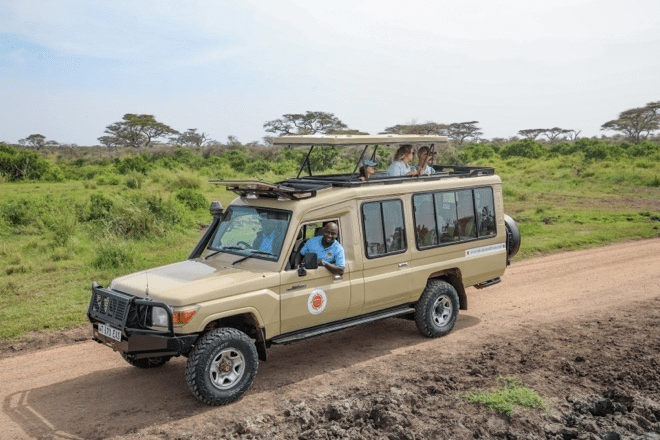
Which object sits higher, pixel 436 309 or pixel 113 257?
pixel 113 257

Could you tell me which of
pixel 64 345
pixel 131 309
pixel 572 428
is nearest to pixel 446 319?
pixel 572 428

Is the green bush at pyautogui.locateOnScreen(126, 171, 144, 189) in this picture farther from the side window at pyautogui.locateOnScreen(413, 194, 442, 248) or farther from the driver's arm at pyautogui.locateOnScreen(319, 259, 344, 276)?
the driver's arm at pyautogui.locateOnScreen(319, 259, 344, 276)


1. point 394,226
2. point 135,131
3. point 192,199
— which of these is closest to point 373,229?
point 394,226

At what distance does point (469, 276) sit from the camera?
9.16 m

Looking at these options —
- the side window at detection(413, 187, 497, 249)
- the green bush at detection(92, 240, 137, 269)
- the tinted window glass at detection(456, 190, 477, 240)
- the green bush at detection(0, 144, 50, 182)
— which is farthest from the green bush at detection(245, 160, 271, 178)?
the tinted window glass at detection(456, 190, 477, 240)

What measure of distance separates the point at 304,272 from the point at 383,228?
4.59 feet

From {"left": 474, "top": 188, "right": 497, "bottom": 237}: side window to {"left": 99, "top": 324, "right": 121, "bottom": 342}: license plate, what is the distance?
16.6ft

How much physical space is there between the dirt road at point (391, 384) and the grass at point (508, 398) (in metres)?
0.13

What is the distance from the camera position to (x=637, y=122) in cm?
5769

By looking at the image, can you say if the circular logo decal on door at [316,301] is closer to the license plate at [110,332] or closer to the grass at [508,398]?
the grass at [508,398]

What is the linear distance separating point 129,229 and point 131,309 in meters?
9.94

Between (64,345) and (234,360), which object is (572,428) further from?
(64,345)

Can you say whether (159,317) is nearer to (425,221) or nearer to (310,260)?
(310,260)

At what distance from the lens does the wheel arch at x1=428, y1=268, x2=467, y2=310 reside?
8906 millimetres
